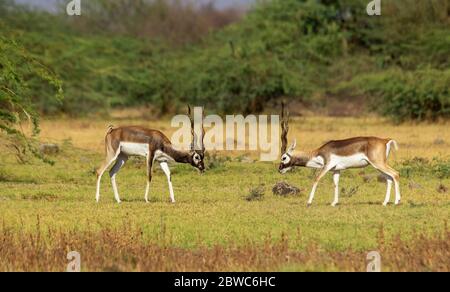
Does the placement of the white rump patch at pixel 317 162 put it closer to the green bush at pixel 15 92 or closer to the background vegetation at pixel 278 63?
the green bush at pixel 15 92

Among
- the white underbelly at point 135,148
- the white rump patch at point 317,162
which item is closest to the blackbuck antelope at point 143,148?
the white underbelly at point 135,148

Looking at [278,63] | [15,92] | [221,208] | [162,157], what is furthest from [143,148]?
[278,63]

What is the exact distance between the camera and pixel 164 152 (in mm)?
14828

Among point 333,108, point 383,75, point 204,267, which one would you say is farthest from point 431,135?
point 204,267

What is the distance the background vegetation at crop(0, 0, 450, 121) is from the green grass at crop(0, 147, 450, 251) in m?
14.3

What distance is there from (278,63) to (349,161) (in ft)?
75.5

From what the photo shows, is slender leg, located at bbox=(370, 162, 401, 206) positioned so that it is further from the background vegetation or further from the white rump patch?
the background vegetation

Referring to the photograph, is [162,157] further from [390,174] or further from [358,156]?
[390,174]

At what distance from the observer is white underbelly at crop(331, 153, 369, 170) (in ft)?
45.8

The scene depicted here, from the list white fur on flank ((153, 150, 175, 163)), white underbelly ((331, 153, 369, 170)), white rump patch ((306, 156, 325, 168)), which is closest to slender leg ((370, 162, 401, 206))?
white underbelly ((331, 153, 369, 170))

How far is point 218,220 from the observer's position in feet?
42.7

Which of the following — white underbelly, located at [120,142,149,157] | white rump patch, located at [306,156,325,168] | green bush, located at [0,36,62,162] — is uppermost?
green bush, located at [0,36,62,162]

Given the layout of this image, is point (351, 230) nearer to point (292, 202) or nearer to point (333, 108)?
point (292, 202)

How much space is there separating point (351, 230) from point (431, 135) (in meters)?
15.8
